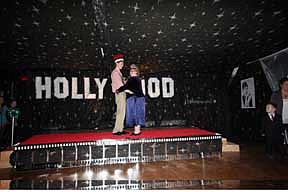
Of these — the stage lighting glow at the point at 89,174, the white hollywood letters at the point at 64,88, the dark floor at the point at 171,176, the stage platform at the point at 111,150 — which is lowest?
the stage lighting glow at the point at 89,174

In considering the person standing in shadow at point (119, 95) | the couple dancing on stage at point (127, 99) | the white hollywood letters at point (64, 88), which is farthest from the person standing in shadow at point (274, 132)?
the white hollywood letters at point (64, 88)

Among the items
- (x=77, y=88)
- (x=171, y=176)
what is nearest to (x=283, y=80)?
(x=171, y=176)

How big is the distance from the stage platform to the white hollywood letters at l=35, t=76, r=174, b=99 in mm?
1337

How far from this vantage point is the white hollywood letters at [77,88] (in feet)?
12.0

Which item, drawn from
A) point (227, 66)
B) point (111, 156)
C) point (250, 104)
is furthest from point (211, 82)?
point (111, 156)

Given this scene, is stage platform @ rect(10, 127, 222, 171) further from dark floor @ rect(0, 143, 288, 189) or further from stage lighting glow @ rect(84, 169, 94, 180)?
stage lighting glow @ rect(84, 169, 94, 180)

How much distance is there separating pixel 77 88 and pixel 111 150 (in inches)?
78.3

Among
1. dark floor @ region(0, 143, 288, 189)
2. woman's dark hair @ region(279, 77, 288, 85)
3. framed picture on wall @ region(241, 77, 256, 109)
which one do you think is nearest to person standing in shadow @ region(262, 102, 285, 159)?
dark floor @ region(0, 143, 288, 189)

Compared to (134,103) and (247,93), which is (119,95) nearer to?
(134,103)

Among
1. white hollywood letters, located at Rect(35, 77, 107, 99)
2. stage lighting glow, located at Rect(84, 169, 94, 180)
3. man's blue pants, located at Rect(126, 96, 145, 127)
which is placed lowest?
stage lighting glow, located at Rect(84, 169, 94, 180)

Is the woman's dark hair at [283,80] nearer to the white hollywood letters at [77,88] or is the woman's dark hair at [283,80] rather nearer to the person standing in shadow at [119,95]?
the white hollywood letters at [77,88]

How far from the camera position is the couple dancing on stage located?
2906 millimetres

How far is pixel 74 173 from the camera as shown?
228 centimetres

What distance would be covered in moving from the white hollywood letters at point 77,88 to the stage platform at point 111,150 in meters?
1.34
